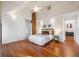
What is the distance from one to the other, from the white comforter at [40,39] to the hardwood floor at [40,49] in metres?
0.07

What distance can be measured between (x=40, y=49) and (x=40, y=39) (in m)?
0.20

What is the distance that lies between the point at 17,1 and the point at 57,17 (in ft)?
2.82

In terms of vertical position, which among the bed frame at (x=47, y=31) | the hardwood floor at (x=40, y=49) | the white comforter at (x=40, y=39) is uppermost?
the bed frame at (x=47, y=31)

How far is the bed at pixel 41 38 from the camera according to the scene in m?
1.92

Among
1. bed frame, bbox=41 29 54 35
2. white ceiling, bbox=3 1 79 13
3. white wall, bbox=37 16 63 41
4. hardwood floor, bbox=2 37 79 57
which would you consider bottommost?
hardwood floor, bbox=2 37 79 57

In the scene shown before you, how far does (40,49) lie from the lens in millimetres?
1894

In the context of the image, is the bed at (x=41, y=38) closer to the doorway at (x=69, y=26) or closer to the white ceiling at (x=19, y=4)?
the doorway at (x=69, y=26)

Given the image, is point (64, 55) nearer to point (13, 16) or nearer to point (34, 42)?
point (34, 42)

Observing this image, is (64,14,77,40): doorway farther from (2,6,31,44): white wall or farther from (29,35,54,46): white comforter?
(2,6,31,44): white wall

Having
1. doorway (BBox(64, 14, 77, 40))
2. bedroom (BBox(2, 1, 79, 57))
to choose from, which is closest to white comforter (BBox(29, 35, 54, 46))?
bedroom (BBox(2, 1, 79, 57))

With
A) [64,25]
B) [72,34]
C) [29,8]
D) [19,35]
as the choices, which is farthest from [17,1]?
[72,34]

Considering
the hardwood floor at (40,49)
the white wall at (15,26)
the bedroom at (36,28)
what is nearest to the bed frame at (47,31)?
the bedroom at (36,28)

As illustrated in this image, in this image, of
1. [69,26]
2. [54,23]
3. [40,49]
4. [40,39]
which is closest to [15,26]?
[40,39]

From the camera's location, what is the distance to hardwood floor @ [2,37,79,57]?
6.21 feet
